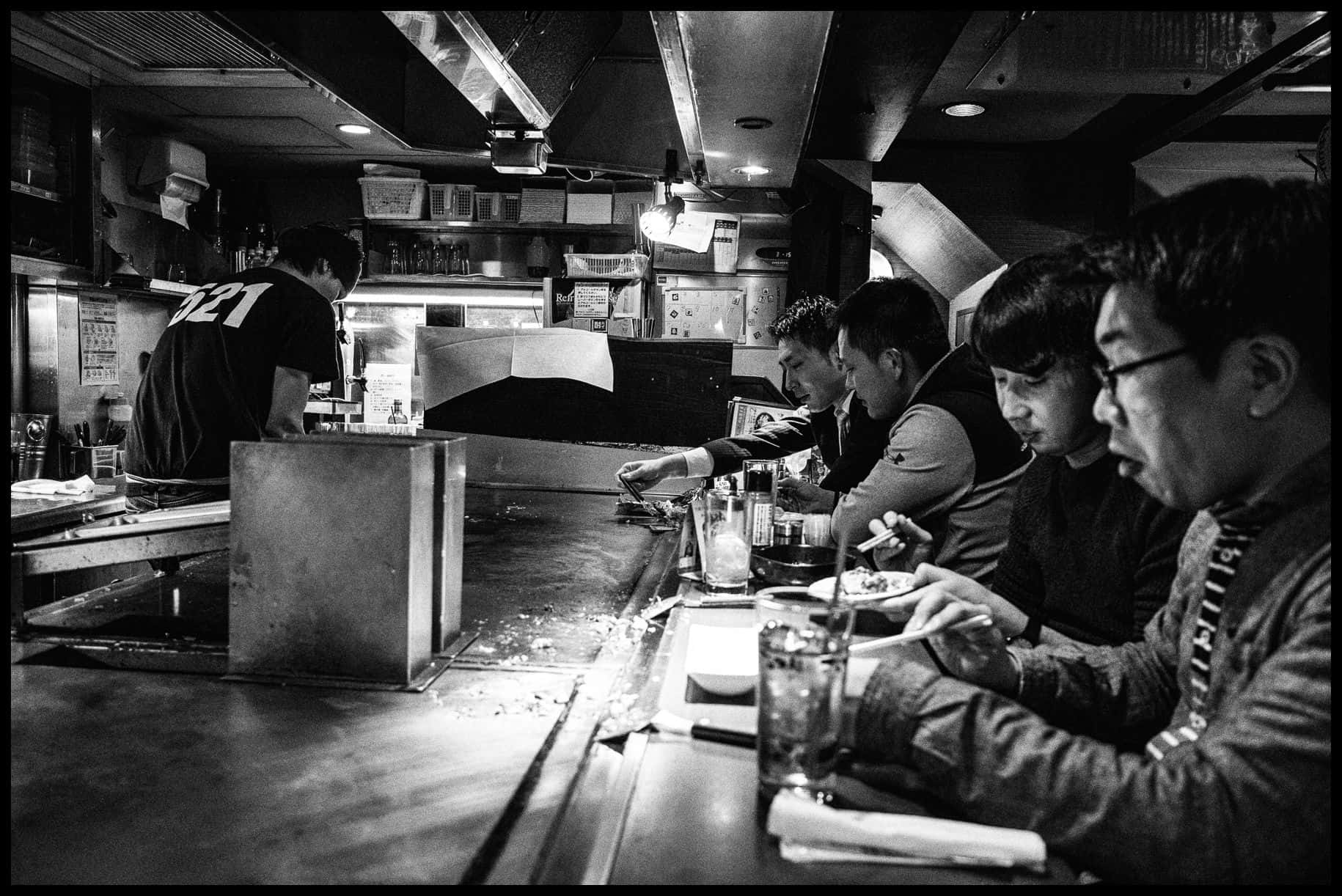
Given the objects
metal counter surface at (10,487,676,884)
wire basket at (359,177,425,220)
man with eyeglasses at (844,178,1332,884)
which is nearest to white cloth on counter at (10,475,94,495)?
metal counter surface at (10,487,676,884)

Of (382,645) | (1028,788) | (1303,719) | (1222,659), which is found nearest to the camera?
(1303,719)

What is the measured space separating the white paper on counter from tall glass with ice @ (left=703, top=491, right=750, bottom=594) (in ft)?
7.79

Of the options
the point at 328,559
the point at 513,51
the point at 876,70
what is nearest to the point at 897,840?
the point at 328,559

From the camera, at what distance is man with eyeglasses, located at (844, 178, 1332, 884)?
0.78 meters

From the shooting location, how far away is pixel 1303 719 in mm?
767

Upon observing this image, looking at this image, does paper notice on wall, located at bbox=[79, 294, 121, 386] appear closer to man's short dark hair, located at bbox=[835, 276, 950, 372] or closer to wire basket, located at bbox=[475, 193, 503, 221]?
wire basket, located at bbox=[475, 193, 503, 221]

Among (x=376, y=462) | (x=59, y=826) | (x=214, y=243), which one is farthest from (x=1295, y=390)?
(x=214, y=243)

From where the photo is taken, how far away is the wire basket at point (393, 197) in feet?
20.7

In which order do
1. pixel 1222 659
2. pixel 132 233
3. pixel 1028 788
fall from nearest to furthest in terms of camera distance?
1. pixel 1028 788
2. pixel 1222 659
3. pixel 132 233

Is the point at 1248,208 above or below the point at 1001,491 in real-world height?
Answer: above

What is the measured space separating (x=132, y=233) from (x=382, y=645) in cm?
563

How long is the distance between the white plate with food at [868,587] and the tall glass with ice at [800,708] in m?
0.46

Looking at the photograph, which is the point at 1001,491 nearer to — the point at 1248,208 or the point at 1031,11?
the point at 1031,11

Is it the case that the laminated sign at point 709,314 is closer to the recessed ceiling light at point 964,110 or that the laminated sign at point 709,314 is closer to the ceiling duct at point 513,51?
the recessed ceiling light at point 964,110
